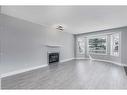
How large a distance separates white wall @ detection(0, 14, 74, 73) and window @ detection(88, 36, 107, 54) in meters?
3.82

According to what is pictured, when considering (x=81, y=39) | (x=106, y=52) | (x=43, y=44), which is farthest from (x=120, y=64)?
(x=43, y=44)

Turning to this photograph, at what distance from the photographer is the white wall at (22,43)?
315 centimetres

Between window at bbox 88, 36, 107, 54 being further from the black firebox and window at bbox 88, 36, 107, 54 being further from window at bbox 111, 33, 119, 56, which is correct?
the black firebox

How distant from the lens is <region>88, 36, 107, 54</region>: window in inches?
255

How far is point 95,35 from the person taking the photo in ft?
21.6

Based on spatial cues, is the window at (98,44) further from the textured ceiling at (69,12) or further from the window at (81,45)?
the textured ceiling at (69,12)

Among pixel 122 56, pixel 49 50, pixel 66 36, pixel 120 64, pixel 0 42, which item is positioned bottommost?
pixel 120 64

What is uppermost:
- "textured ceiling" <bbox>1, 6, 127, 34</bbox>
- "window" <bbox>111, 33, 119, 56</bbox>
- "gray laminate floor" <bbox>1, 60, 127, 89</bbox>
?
"textured ceiling" <bbox>1, 6, 127, 34</bbox>

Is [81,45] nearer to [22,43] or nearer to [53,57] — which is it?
[53,57]

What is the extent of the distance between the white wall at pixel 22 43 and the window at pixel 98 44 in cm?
382

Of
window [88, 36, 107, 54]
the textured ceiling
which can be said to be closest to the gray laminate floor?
the textured ceiling

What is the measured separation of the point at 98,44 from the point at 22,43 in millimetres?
5988

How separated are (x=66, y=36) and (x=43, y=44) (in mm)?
2611
